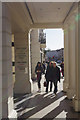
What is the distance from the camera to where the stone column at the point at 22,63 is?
23.5 feet

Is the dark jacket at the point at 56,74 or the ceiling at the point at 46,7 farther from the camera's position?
the dark jacket at the point at 56,74

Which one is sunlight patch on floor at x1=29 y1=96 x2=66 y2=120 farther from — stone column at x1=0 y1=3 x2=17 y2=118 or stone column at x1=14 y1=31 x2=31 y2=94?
stone column at x1=14 y1=31 x2=31 y2=94

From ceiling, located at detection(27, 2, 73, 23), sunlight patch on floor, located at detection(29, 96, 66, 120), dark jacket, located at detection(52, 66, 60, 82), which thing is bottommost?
sunlight patch on floor, located at detection(29, 96, 66, 120)

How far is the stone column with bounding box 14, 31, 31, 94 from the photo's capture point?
716 cm

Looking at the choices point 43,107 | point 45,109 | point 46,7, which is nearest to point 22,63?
point 43,107

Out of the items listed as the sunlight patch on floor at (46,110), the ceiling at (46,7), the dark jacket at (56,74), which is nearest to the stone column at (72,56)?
the dark jacket at (56,74)

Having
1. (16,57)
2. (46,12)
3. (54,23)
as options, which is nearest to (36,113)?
(16,57)

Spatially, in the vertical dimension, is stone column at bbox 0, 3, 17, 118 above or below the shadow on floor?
above

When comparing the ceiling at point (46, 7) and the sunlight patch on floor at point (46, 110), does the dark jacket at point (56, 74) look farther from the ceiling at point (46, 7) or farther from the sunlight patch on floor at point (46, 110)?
the ceiling at point (46, 7)

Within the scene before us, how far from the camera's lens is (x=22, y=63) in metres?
7.23

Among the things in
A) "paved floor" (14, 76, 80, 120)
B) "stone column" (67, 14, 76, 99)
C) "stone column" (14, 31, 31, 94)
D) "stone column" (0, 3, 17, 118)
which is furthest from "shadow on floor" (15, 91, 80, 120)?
"stone column" (14, 31, 31, 94)

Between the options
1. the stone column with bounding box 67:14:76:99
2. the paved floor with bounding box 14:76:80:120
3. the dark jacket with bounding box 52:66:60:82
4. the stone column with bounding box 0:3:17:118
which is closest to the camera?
the stone column with bounding box 0:3:17:118

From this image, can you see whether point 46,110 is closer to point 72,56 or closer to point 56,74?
point 56,74

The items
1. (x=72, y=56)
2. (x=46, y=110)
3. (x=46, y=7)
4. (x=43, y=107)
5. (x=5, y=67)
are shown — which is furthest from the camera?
(x=72, y=56)
